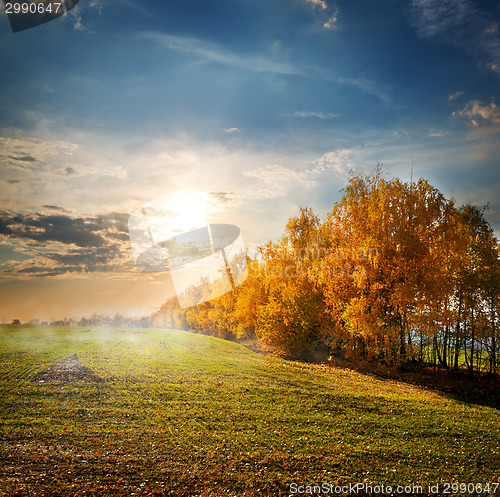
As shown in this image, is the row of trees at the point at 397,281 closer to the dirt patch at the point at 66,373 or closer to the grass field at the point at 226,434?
the grass field at the point at 226,434

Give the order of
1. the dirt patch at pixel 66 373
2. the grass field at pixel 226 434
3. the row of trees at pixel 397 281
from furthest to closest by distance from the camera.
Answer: the row of trees at pixel 397 281
the dirt patch at pixel 66 373
the grass field at pixel 226 434

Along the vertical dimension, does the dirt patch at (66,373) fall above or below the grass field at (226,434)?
above

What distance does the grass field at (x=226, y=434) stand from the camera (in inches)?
409

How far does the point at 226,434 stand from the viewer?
13.3 metres

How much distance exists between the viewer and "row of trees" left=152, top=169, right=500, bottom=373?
938 inches

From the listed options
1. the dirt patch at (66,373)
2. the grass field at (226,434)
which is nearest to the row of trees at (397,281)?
the grass field at (226,434)

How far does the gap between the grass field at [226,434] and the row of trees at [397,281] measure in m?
5.03

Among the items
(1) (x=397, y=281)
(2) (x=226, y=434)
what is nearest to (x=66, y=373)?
(2) (x=226, y=434)

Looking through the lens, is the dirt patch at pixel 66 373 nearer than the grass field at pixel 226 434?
No

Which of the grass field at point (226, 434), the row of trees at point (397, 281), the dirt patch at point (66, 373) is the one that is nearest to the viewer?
the grass field at point (226, 434)

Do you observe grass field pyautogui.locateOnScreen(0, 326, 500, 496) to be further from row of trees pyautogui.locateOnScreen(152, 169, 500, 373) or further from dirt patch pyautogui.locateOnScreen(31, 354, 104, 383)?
row of trees pyautogui.locateOnScreen(152, 169, 500, 373)

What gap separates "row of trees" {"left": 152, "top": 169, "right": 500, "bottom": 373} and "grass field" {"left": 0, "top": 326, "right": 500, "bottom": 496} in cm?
503

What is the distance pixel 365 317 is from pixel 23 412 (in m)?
21.8

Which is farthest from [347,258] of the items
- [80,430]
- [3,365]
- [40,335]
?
[40,335]
